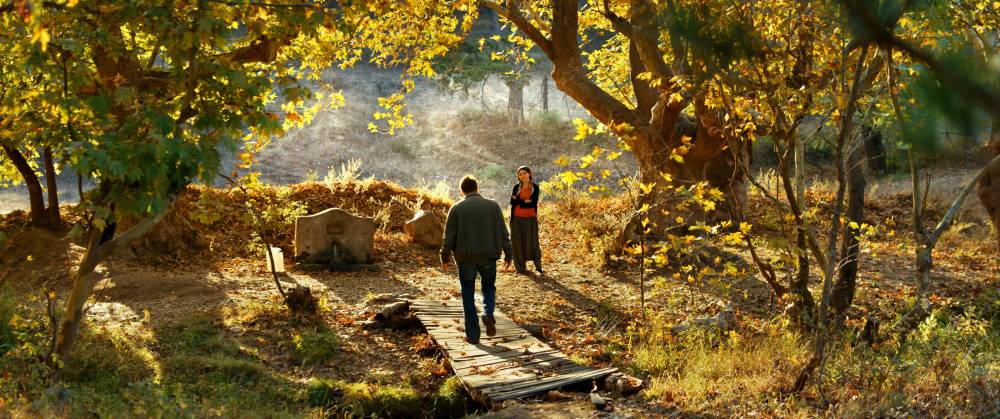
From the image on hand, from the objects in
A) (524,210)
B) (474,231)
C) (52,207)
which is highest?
(52,207)

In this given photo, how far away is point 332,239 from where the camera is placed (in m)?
12.1

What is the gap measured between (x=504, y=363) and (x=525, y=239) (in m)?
4.41

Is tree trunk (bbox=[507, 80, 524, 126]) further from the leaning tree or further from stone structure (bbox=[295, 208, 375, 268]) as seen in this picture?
the leaning tree

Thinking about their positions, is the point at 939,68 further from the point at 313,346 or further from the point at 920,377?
the point at 313,346

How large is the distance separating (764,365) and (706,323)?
140cm

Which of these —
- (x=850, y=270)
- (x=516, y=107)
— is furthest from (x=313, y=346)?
(x=516, y=107)

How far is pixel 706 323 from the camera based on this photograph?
8.04 m

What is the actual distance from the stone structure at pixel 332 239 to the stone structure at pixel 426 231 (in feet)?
6.08

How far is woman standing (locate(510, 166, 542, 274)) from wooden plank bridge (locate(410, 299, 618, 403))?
2746mm

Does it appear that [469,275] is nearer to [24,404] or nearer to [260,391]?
[260,391]

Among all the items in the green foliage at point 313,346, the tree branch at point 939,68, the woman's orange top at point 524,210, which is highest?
the tree branch at point 939,68

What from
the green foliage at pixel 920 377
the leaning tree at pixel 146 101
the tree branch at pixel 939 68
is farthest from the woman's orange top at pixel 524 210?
the tree branch at pixel 939 68

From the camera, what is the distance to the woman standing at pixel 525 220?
36.4 ft

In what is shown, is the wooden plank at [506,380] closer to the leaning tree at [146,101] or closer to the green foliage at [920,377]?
the green foliage at [920,377]
